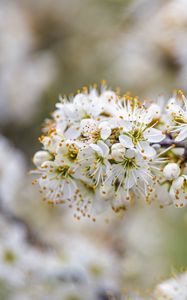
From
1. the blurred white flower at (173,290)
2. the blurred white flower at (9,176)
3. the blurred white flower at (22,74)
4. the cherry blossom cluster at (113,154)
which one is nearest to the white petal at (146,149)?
the cherry blossom cluster at (113,154)

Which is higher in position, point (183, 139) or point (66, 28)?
point (66, 28)

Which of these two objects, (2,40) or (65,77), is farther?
(65,77)

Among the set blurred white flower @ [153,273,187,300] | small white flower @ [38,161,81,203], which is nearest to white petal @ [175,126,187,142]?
small white flower @ [38,161,81,203]

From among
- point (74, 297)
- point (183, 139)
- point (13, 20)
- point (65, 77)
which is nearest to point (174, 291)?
point (183, 139)

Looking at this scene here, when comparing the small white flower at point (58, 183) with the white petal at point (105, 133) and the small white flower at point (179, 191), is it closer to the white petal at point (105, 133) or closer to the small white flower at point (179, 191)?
the white petal at point (105, 133)

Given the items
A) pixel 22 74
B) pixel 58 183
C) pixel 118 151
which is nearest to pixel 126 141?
pixel 118 151

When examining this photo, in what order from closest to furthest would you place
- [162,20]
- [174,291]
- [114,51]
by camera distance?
[174,291] < [162,20] < [114,51]

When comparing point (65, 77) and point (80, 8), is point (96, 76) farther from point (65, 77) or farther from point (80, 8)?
point (80, 8)

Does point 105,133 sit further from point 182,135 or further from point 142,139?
point 182,135
